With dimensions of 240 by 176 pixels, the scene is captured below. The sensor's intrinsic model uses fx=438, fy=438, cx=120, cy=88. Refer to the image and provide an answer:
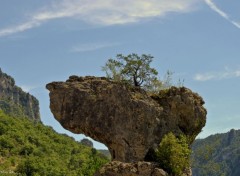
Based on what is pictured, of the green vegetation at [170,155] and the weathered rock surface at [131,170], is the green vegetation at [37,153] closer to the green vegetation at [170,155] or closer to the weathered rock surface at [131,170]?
the green vegetation at [170,155]

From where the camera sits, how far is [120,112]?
28.8 m

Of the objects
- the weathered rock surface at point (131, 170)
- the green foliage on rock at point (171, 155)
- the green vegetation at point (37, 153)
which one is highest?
the green vegetation at point (37, 153)

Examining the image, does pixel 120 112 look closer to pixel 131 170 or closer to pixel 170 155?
pixel 170 155

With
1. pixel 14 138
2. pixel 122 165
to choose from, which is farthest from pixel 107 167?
pixel 14 138

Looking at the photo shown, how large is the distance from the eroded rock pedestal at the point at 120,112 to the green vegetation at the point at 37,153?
213 feet

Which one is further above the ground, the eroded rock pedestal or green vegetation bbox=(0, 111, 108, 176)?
green vegetation bbox=(0, 111, 108, 176)

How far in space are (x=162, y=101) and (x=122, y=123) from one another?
3603mm

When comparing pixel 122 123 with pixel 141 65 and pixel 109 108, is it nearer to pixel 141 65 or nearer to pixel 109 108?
pixel 109 108

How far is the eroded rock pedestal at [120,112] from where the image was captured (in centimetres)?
2864

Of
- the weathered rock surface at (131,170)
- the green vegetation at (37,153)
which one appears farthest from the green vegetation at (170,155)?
the green vegetation at (37,153)

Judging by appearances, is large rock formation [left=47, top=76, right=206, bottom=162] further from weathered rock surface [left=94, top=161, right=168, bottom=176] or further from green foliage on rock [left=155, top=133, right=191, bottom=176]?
weathered rock surface [left=94, top=161, right=168, bottom=176]

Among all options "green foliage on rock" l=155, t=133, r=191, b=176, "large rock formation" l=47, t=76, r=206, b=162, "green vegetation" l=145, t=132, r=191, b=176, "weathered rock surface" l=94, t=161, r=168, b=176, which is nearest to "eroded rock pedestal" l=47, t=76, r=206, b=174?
"large rock formation" l=47, t=76, r=206, b=162

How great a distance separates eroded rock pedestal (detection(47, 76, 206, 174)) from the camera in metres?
28.6

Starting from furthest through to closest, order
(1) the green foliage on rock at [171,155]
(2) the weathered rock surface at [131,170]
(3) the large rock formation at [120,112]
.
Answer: (3) the large rock formation at [120,112]
(1) the green foliage on rock at [171,155]
(2) the weathered rock surface at [131,170]
